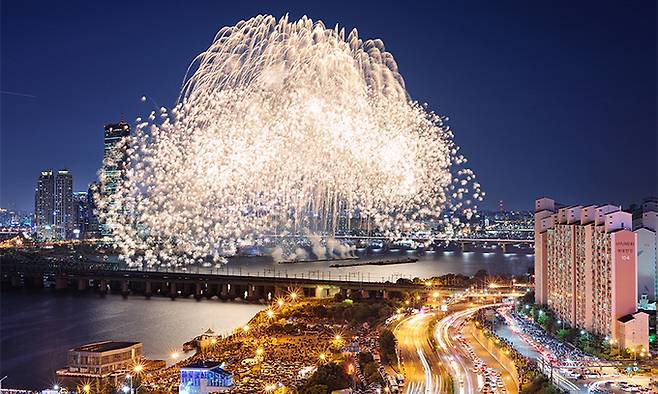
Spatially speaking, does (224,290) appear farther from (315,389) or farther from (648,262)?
(315,389)

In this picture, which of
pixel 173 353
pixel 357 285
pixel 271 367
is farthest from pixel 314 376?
pixel 357 285

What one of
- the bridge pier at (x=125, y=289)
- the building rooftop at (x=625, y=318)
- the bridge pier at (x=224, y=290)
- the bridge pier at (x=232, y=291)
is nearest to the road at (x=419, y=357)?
the building rooftop at (x=625, y=318)

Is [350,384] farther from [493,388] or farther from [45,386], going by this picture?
[45,386]

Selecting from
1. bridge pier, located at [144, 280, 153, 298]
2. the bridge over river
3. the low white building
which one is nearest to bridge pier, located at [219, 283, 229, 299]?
the bridge over river

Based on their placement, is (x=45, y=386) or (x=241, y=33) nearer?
(x=241, y=33)

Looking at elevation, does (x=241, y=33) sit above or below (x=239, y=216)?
above

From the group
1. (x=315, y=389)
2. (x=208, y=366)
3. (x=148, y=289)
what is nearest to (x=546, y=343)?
(x=315, y=389)

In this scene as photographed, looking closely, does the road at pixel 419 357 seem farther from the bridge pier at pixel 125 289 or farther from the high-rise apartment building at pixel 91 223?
the high-rise apartment building at pixel 91 223
